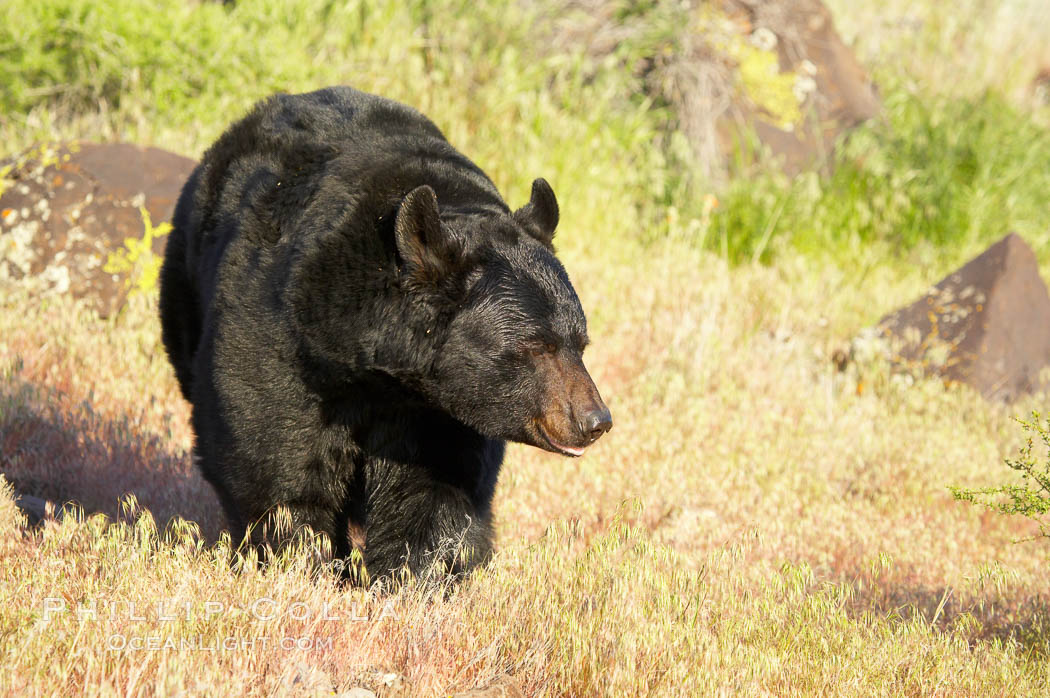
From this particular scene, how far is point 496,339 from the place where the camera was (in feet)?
11.6

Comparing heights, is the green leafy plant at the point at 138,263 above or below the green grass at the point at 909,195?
below

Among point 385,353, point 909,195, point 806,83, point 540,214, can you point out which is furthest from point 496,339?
point 806,83

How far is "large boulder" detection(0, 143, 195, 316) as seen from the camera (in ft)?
21.8

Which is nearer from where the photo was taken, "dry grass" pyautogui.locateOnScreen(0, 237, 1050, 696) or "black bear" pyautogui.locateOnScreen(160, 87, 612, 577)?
"dry grass" pyautogui.locateOnScreen(0, 237, 1050, 696)

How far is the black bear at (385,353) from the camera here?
3.52 m

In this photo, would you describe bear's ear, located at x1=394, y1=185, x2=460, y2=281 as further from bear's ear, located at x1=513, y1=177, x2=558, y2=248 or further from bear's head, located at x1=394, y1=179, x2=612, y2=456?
bear's ear, located at x1=513, y1=177, x2=558, y2=248

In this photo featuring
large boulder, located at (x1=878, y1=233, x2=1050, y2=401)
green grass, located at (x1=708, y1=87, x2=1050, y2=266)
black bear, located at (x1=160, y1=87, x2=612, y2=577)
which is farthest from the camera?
green grass, located at (x1=708, y1=87, x2=1050, y2=266)

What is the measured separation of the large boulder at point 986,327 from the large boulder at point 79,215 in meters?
5.15

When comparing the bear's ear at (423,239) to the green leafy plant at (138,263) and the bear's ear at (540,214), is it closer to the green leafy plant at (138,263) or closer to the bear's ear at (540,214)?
the bear's ear at (540,214)

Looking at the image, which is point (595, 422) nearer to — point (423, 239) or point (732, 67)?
point (423, 239)

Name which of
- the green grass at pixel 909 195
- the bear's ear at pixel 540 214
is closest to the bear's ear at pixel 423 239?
the bear's ear at pixel 540 214

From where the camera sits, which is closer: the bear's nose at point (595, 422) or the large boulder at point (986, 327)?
the bear's nose at point (595, 422)

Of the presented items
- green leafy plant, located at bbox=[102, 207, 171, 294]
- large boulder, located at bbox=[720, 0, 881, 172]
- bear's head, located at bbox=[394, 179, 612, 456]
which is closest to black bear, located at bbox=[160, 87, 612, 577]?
Answer: bear's head, located at bbox=[394, 179, 612, 456]

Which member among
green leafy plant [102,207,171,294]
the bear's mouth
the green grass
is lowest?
green leafy plant [102,207,171,294]
